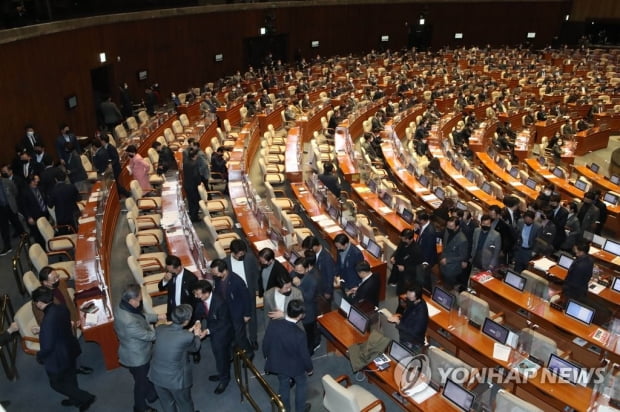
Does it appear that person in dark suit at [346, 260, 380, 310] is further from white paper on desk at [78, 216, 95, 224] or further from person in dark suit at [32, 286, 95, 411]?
white paper on desk at [78, 216, 95, 224]

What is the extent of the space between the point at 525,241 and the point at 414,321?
4.06 m

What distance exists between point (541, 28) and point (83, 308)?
43.8 m

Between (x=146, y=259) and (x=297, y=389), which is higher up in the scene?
(x=146, y=259)

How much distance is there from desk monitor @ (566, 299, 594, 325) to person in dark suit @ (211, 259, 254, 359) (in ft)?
15.1

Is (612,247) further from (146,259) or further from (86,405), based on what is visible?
(86,405)

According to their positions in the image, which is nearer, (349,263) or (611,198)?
(349,263)

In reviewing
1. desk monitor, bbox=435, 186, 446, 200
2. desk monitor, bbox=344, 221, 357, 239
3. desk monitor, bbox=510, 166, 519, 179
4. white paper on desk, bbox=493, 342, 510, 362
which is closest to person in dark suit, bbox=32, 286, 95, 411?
white paper on desk, bbox=493, 342, 510, 362

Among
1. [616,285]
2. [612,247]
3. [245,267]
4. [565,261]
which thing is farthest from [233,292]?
[612,247]

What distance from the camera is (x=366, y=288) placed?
6.83 metres

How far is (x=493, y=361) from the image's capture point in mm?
6410

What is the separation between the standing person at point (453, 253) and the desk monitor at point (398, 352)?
104 inches

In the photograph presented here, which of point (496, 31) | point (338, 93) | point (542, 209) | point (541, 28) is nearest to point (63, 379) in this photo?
point (542, 209)

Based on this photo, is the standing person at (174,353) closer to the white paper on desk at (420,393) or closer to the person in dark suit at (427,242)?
the white paper on desk at (420,393)

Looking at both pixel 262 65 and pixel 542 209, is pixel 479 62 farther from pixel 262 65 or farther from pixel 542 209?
pixel 542 209
